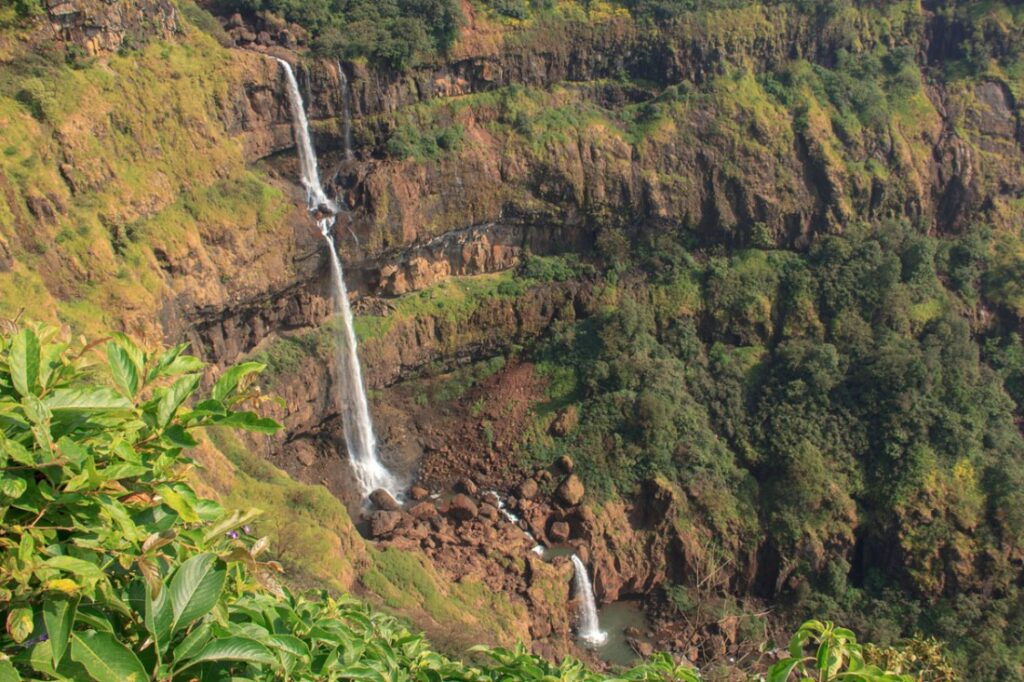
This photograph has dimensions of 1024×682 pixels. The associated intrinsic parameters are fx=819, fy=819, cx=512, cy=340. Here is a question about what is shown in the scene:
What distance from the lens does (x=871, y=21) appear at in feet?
116

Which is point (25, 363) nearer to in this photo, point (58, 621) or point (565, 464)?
point (58, 621)

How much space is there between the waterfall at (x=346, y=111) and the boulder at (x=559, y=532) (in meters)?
13.6

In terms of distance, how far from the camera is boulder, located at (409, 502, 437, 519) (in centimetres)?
2397

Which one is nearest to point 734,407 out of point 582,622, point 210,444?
point 582,622

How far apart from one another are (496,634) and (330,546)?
515 cm

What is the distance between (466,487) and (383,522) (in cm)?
333

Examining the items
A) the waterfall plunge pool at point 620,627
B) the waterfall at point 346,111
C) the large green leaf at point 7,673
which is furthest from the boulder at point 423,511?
the large green leaf at point 7,673

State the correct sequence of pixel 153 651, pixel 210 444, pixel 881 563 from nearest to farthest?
pixel 153 651 → pixel 210 444 → pixel 881 563

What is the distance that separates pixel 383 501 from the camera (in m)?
24.6

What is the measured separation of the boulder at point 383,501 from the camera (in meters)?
24.5

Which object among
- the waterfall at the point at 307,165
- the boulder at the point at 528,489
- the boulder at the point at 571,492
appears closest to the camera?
the boulder at the point at 571,492

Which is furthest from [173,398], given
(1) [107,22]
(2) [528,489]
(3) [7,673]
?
(2) [528,489]

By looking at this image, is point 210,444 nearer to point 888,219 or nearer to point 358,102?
point 358,102

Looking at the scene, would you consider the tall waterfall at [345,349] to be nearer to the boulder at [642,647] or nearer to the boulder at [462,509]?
the boulder at [462,509]
